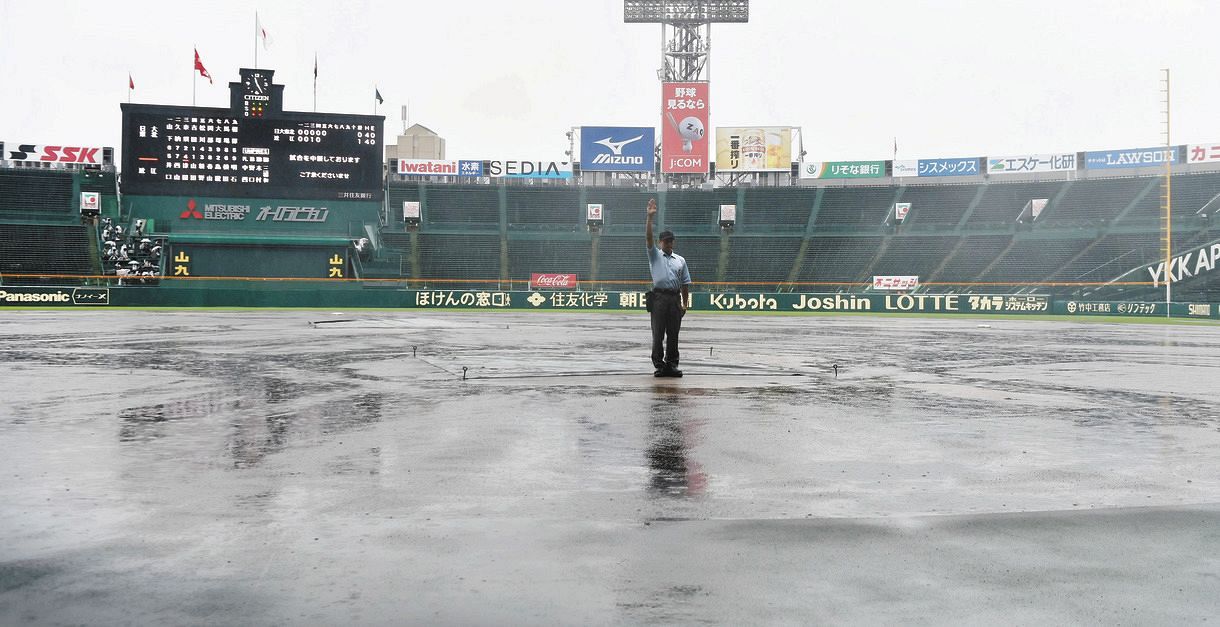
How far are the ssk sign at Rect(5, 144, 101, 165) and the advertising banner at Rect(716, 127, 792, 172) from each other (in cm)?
4226

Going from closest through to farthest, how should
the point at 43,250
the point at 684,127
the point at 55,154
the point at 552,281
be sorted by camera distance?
the point at 43,250
the point at 552,281
the point at 55,154
the point at 684,127

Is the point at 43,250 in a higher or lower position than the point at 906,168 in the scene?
lower

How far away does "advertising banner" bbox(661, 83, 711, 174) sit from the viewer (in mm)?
64125

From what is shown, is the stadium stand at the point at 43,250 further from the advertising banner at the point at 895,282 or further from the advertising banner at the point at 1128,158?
the advertising banner at the point at 1128,158

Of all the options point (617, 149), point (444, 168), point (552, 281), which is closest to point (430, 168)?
point (444, 168)

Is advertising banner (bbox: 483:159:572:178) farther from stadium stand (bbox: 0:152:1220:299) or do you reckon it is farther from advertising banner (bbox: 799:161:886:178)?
advertising banner (bbox: 799:161:886:178)

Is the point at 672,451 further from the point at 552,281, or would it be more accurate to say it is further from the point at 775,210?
the point at 775,210

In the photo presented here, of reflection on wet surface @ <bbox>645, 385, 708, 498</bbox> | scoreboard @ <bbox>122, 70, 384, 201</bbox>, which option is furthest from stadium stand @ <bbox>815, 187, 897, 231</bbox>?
reflection on wet surface @ <bbox>645, 385, 708, 498</bbox>

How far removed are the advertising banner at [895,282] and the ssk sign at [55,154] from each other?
5016cm

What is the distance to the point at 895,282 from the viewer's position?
57.3 m

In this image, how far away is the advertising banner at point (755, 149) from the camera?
2744 inches

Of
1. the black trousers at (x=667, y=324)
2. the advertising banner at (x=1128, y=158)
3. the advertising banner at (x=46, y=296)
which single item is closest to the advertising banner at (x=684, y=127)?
the advertising banner at (x=1128, y=158)

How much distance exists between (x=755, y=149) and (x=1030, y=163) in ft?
64.9

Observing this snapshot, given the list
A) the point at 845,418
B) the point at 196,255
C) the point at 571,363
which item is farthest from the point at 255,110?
the point at 845,418
